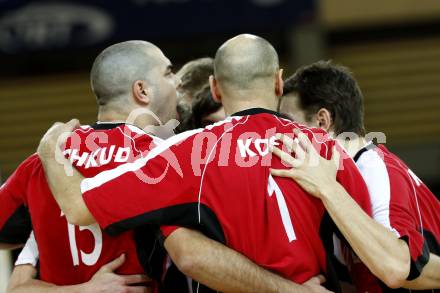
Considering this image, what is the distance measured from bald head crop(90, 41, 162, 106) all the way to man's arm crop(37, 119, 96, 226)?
22cm

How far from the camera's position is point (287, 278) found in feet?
11.7

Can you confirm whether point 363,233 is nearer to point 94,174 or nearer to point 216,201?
point 216,201

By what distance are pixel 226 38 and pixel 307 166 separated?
647 cm

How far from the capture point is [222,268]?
3480 millimetres

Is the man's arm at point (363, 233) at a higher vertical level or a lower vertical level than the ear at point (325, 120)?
lower

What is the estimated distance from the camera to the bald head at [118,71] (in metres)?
4.08

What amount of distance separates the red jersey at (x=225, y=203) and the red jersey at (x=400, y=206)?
0.30m

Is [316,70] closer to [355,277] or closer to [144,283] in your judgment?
[355,277]

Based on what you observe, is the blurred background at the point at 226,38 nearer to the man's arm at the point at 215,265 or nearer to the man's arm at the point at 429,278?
the man's arm at the point at 429,278

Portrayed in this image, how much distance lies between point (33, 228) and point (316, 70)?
1.74 m

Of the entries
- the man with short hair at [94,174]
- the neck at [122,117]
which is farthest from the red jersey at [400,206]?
the neck at [122,117]

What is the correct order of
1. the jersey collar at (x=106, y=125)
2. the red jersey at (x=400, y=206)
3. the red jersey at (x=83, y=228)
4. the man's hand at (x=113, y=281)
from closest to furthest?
1. the red jersey at (x=400, y=206)
2. the man's hand at (x=113, y=281)
3. the red jersey at (x=83, y=228)
4. the jersey collar at (x=106, y=125)

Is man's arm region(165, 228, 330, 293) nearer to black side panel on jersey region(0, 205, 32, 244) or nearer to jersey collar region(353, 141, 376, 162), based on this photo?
jersey collar region(353, 141, 376, 162)

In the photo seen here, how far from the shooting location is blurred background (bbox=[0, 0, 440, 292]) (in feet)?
32.4
